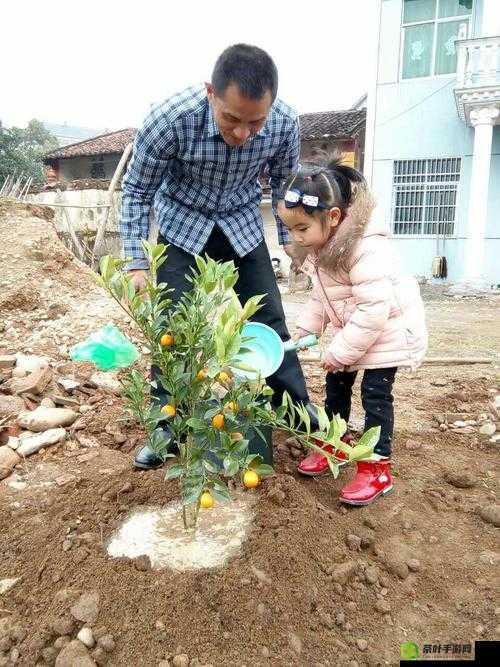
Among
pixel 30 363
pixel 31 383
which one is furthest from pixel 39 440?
pixel 30 363

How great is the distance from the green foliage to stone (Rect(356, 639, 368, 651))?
50 centimetres

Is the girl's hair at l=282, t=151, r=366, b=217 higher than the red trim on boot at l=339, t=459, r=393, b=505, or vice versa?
the girl's hair at l=282, t=151, r=366, b=217

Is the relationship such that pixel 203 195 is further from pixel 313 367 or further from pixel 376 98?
pixel 376 98

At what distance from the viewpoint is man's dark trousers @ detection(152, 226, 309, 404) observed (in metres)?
2.41

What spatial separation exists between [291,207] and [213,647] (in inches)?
58.5

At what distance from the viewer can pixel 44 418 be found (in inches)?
112

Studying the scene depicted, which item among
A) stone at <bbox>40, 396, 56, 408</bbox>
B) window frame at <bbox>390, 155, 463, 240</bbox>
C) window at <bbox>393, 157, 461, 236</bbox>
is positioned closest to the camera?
stone at <bbox>40, 396, 56, 408</bbox>

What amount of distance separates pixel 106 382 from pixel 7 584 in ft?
5.78

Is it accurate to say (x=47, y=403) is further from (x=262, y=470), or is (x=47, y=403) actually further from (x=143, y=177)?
(x=262, y=470)

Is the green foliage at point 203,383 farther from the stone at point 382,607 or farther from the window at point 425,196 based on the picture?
the window at point 425,196

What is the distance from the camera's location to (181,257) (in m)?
2.40

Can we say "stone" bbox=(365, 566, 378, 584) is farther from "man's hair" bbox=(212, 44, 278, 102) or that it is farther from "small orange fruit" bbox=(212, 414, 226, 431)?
"man's hair" bbox=(212, 44, 278, 102)

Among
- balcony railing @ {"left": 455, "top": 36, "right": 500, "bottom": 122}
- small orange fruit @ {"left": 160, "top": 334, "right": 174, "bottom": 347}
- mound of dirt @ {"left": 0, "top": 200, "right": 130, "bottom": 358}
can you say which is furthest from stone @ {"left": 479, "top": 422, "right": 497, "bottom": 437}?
balcony railing @ {"left": 455, "top": 36, "right": 500, "bottom": 122}

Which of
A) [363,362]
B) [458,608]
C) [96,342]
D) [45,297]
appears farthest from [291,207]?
[45,297]
